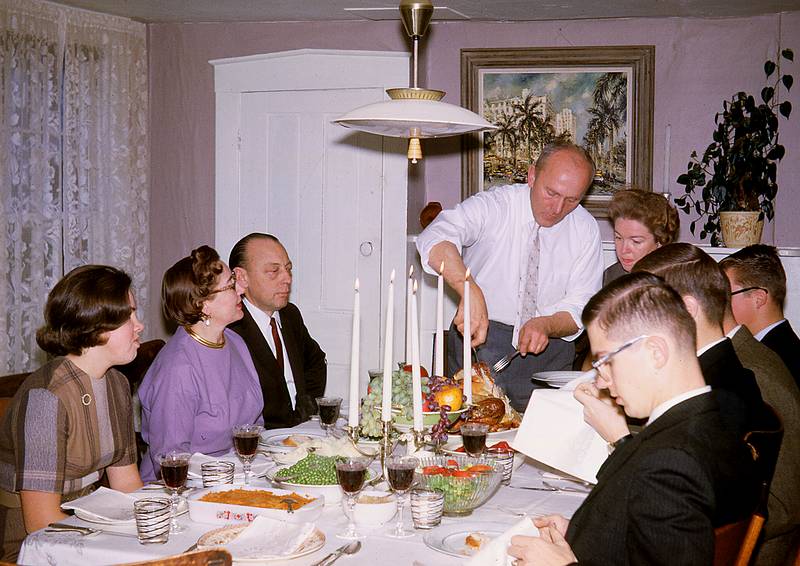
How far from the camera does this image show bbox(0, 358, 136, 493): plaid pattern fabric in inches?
88.8

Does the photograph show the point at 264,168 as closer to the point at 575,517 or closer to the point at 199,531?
the point at 199,531

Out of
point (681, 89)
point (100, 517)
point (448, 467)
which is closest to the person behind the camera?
point (100, 517)

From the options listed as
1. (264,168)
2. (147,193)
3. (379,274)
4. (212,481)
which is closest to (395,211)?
(379,274)

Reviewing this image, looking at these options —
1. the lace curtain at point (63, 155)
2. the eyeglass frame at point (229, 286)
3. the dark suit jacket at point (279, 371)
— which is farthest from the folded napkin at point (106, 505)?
the lace curtain at point (63, 155)

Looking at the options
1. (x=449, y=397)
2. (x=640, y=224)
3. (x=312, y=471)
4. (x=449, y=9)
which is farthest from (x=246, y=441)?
(x=449, y=9)

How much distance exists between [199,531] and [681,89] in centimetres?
390

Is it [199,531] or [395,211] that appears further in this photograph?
[395,211]

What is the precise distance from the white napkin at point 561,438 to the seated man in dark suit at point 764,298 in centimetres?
106

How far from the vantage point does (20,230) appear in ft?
15.4

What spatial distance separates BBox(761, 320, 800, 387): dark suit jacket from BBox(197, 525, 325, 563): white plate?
1.87 meters

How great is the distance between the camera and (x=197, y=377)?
2895 mm

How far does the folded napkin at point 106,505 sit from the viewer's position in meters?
2.02

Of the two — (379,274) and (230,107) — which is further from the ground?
(230,107)

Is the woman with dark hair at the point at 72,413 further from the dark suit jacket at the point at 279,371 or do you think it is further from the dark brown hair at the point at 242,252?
the dark brown hair at the point at 242,252
